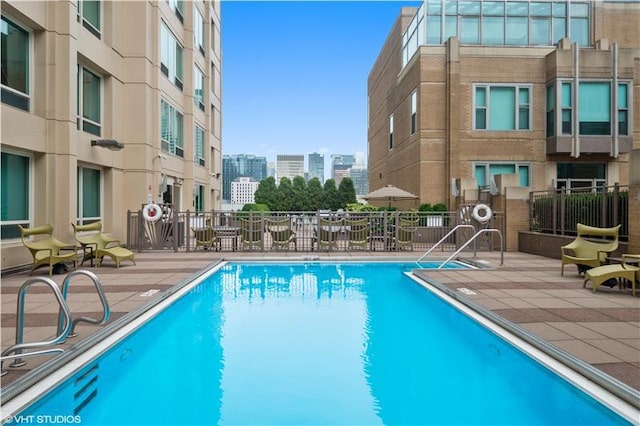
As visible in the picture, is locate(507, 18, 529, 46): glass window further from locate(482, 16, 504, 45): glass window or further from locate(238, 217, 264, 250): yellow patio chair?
locate(238, 217, 264, 250): yellow patio chair

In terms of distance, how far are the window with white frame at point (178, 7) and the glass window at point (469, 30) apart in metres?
12.8

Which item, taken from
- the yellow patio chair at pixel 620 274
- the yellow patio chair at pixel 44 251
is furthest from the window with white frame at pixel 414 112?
the yellow patio chair at pixel 44 251

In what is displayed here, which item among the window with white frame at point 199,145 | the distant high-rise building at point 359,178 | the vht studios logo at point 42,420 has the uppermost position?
the distant high-rise building at point 359,178

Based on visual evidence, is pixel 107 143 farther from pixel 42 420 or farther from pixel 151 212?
pixel 42 420

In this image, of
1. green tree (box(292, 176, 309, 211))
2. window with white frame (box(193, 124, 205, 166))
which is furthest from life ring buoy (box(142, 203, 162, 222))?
green tree (box(292, 176, 309, 211))

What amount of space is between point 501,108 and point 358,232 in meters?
9.50

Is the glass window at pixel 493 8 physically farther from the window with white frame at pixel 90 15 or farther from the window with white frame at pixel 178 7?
the window with white frame at pixel 90 15

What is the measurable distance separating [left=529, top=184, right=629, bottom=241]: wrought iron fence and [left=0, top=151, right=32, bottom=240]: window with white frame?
551 inches

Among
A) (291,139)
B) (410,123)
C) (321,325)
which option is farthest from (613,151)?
(291,139)

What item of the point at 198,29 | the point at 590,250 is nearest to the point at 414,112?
the point at 198,29

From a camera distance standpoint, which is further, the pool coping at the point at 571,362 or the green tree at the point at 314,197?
the green tree at the point at 314,197

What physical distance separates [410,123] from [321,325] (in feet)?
57.9

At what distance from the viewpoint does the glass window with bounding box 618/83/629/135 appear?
64.1 feet

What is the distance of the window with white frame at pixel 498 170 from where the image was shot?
20.2 meters
